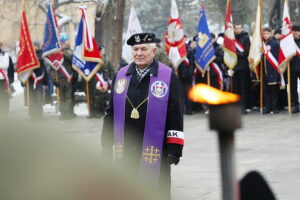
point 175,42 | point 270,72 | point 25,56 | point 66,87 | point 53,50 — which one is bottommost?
point 66,87

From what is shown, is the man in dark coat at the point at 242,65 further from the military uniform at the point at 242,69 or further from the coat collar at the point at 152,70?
the coat collar at the point at 152,70

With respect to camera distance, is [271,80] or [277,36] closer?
[271,80]

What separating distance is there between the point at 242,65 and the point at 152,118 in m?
11.8

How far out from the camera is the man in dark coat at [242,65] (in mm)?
17359

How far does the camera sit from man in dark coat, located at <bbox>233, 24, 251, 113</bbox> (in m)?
17.4

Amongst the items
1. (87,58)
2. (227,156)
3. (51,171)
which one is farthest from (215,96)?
(87,58)

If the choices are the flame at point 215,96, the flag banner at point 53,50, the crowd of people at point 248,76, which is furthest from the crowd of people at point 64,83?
the flame at point 215,96

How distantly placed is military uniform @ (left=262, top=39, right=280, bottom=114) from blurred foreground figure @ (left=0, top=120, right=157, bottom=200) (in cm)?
1542

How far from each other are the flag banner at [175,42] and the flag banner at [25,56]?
3.12m

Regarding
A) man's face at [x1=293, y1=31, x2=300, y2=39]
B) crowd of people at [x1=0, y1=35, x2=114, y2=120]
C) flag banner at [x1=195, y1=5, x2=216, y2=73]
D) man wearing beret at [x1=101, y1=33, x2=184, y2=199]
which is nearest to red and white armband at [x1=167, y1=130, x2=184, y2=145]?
man wearing beret at [x1=101, y1=33, x2=184, y2=199]

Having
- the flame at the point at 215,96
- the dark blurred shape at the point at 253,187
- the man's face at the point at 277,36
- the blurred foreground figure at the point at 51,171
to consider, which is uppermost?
the man's face at the point at 277,36

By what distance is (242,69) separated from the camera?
17.4 meters

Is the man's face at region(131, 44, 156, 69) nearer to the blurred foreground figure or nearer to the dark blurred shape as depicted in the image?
the dark blurred shape

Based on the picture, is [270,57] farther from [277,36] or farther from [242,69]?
[242,69]
